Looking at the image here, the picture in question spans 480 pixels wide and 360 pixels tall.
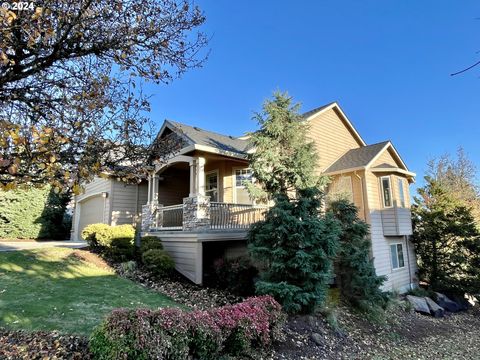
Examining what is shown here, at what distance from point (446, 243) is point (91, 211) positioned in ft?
65.1

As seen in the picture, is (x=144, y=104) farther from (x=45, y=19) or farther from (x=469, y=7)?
(x=469, y=7)

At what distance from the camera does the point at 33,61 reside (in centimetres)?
395

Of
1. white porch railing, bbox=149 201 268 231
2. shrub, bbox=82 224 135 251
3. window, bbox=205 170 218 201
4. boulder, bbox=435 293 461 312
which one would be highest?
window, bbox=205 170 218 201

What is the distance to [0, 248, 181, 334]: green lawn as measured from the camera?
6027 mm

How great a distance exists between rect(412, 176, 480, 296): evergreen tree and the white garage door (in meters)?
17.3

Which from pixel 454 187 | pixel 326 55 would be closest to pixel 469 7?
pixel 326 55

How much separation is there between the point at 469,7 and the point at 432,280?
53.0 ft

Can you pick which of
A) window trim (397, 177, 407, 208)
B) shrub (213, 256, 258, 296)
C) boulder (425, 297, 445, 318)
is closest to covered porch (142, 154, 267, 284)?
shrub (213, 256, 258, 296)

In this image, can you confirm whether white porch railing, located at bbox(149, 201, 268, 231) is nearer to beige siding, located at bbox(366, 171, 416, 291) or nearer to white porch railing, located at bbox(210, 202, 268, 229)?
white porch railing, located at bbox(210, 202, 268, 229)

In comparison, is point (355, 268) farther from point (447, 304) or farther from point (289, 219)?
point (447, 304)

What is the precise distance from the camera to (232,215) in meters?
12.1

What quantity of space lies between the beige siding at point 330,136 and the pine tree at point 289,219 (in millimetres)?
4605

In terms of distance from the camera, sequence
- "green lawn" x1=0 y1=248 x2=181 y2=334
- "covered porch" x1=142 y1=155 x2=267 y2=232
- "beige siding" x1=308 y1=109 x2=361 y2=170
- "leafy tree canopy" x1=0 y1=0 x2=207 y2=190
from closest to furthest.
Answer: "leafy tree canopy" x1=0 y1=0 x2=207 y2=190 < "green lawn" x1=0 y1=248 x2=181 y2=334 < "covered porch" x1=142 y1=155 x2=267 y2=232 < "beige siding" x1=308 y1=109 x2=361 y2=170

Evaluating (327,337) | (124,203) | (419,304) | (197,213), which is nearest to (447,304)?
(419,304)
